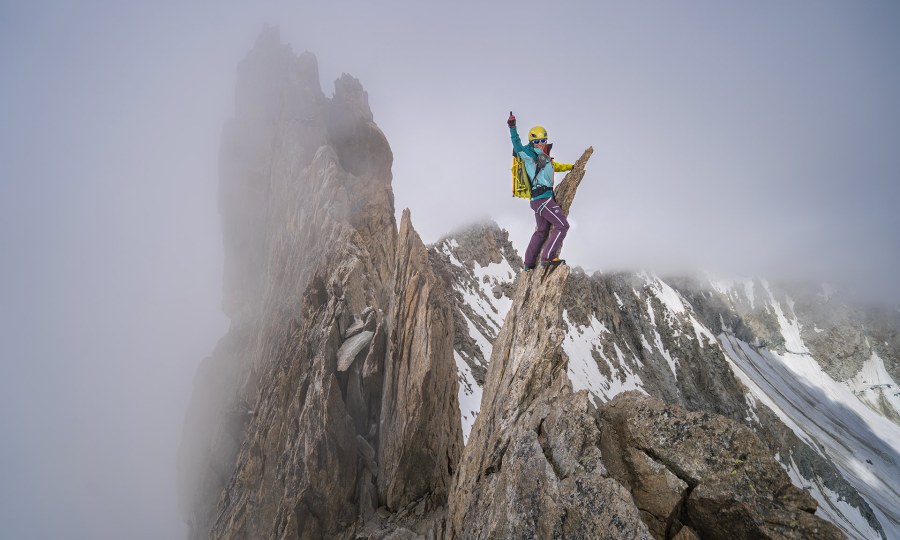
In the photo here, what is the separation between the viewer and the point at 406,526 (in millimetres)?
15711

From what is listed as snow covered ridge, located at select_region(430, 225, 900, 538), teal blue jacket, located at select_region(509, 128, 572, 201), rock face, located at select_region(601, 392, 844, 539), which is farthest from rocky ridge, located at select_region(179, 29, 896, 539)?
snow covered ridge, located at select_region(430, 225, 900, 538)

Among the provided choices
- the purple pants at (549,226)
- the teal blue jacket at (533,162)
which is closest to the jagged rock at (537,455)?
the purple pants at (549,226)

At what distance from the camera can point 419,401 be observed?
1775cm

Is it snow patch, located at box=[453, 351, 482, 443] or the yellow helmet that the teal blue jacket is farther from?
snow patch, located at box=[453, 351, 482, 443]

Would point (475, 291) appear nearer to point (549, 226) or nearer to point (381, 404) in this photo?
point (381, 404)

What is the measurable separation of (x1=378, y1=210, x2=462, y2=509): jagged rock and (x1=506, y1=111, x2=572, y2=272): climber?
949cm

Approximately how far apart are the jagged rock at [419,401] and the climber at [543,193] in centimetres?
949

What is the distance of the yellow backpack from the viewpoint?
11.7 metres

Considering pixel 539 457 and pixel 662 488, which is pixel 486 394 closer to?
pixel 539 457

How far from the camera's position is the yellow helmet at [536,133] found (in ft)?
37.6

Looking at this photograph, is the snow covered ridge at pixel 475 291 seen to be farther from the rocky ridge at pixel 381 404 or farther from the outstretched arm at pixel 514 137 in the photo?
the outstretched arm at pixel 514 137

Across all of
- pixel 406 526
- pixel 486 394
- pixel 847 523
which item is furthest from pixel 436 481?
pixel 847 523

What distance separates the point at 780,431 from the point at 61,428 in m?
249

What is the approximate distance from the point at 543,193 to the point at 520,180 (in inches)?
47.0
